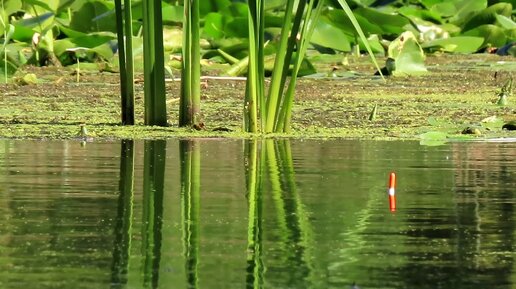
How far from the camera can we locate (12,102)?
10.3 meters

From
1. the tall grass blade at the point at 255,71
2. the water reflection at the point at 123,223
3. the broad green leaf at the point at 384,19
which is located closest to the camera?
the water reflection at the point at 123,223

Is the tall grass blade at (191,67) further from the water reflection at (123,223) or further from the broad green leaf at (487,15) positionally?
the broad green leaf at (487,15)

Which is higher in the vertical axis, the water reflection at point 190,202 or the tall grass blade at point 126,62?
the tall grass blade at point 126,62

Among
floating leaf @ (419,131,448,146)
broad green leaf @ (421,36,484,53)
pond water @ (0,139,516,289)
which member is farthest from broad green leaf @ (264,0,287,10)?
pond water @ (0,139,516,289)

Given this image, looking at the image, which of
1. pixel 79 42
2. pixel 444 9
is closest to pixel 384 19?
pixel 444 9

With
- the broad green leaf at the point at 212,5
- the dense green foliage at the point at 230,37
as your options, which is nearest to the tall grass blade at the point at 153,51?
the dense green foliage at the point at 230,37

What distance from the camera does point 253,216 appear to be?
5051 mm

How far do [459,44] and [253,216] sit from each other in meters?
12.2

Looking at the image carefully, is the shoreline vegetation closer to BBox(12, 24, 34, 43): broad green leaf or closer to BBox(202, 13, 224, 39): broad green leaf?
BBox(12, 24, 34, 43): broad green leaf

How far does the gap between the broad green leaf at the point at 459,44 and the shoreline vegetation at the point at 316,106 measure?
7.38ft

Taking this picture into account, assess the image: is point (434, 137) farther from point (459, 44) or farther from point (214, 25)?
point (459, 44)

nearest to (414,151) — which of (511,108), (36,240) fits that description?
(511,108)

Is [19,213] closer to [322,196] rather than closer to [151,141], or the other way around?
[322,196]

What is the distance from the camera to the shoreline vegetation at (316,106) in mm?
8406
